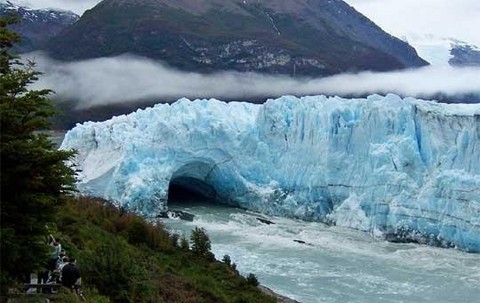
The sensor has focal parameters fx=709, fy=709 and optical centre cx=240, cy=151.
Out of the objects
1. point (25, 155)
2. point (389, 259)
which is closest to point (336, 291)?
point (389, 259)

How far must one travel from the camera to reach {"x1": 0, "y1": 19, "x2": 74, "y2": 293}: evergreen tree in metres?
5.75

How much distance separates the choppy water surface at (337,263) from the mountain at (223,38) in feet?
192

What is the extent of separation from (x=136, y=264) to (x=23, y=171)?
12.3 feet

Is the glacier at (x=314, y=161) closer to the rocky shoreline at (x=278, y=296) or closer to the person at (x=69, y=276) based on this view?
the rocky shoreline at (x=278, y=296)

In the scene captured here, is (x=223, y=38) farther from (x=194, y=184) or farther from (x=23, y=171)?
(x=23, y=171)

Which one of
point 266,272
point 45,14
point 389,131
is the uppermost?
point 45,14

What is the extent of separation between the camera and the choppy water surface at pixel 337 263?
14672 millimetres

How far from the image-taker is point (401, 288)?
15.0 meters

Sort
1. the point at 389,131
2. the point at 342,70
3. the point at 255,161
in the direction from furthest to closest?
the point at 342,70
the point at 255,161
the point at 389,131

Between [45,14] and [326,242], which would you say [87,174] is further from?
[45,14]

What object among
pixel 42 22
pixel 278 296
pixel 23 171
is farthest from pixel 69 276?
pixel 42 22

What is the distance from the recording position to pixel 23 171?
5840 mm

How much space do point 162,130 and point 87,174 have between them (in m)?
3.05

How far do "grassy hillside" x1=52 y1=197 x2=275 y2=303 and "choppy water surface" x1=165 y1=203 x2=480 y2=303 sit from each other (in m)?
2.02
